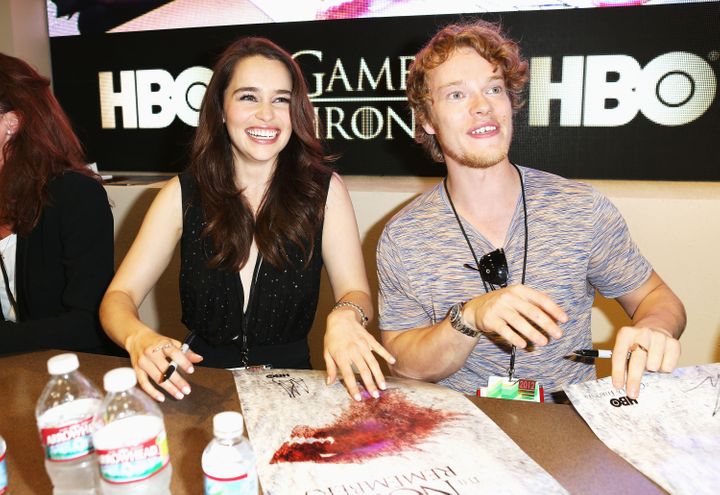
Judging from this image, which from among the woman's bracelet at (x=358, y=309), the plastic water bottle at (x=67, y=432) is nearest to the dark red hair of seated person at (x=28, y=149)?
the woman's bracelet at (x=358, y=309)

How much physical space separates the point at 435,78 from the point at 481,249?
21.1 inches

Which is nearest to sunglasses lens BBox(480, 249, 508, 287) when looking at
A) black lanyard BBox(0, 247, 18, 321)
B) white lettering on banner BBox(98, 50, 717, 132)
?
white lettering on banner BBox(98, 50, 717, 132)

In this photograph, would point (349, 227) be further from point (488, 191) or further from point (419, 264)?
point (488, 191)

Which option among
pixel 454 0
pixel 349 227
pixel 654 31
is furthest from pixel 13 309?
pixel 654 31

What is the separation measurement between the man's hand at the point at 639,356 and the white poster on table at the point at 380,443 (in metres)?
0.29

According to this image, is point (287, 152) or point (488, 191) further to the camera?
point (287, 152)

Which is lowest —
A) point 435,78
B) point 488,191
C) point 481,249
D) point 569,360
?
point 569,360

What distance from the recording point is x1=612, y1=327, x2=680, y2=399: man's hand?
1.28 metres

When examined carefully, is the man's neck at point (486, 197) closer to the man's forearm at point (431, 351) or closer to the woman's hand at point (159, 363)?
the man's forearm at point (431, 351)

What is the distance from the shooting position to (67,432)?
3.12 feet

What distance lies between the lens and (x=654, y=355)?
1290 millimetres

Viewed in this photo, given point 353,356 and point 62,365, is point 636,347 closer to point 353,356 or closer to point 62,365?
point 353,356

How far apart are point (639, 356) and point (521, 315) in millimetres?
242
